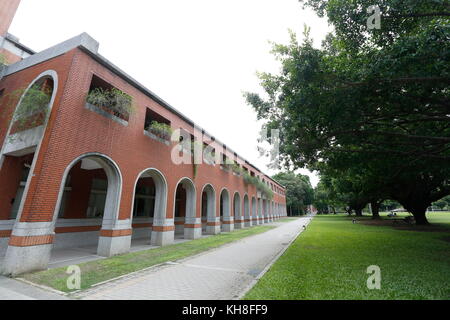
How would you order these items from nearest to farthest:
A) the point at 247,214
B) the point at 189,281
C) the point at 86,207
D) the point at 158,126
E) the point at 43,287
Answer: the point at 43,287
the point at 189,281
the point at 86,207
the point at 158,126
the point at 247,214

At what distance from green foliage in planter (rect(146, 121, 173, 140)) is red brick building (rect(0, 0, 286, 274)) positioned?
64 millimetres

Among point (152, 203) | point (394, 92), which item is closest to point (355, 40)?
point (394, 92)

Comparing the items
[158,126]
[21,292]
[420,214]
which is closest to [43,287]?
[21,292]

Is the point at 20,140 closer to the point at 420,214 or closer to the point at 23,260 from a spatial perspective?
the point at 23,260

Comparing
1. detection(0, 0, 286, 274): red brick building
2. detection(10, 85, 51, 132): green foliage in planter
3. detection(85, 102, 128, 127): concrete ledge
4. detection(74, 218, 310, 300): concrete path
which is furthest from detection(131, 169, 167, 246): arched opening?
detection(74, 218, 310, 300): concrete path

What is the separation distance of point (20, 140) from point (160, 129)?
5764 millimetres

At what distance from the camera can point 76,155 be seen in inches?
298

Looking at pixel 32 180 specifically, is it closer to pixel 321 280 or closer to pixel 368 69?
pixel 321 280

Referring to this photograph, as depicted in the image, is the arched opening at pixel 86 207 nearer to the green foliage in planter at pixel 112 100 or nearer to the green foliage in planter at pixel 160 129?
the green foliage in planter at pixel 112 100

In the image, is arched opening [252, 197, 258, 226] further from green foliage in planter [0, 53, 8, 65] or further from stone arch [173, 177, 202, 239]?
green foliage in planter [0, 53, 8, 65]

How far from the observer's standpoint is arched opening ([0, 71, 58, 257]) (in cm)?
750

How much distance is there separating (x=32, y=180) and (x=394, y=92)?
12.0 metres

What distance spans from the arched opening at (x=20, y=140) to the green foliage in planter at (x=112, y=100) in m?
1.28

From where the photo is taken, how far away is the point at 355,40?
658cm
